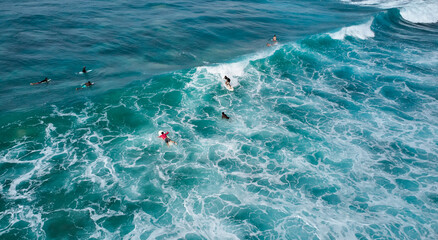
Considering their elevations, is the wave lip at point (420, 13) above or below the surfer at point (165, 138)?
above

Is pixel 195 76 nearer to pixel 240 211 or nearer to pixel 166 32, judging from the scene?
pixel 166 32

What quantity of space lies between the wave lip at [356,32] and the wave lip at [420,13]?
15456 millimetres

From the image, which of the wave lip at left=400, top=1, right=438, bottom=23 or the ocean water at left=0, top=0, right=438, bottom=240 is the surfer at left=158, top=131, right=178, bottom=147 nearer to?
the ocean water at left=0, top=0, right=438, bottom=240

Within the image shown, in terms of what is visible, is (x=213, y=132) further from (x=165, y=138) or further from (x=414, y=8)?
(x=414, y=8)

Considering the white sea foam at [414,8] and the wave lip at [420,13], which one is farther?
the white sea foam at [414,8]

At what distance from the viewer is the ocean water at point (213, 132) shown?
20.2 meters

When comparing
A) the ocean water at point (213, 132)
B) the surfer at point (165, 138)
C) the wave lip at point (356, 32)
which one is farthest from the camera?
the wave lip at point (356, 32)

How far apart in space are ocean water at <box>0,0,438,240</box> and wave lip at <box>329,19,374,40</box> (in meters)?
0.44

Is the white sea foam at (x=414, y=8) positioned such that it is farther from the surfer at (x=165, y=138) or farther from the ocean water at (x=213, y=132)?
the surfer at (x=165, y=138)

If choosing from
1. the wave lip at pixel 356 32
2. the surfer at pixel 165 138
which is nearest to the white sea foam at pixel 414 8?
the wave lip at pixel 356 32

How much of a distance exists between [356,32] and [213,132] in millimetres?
42578

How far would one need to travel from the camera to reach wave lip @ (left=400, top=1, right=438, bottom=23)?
60.8 metres

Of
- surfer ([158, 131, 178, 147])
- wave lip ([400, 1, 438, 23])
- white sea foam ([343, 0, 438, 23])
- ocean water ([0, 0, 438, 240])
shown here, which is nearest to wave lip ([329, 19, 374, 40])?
ocean water ([0, 0, 438, 240])

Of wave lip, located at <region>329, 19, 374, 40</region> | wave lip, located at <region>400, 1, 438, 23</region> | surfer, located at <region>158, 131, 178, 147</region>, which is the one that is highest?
wave lip, located at <region>400, 1, 438, 23</region>
